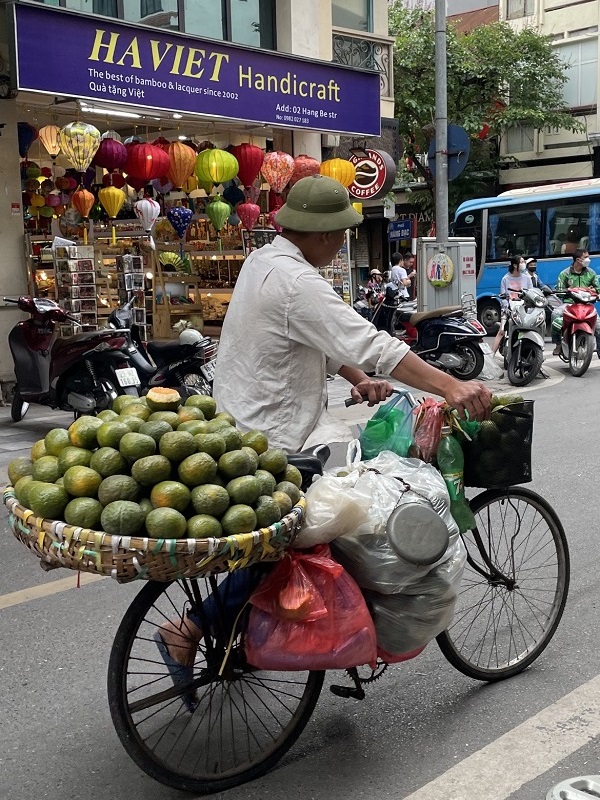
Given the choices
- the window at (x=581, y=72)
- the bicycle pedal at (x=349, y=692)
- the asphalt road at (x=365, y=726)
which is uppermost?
the window at (x=581, y=72)

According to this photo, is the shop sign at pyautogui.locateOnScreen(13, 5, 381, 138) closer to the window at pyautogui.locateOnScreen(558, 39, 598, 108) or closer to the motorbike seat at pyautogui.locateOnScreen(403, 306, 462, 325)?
the motorbike seat at pyautogui.locateOnScreen(403, 306, 462, 325)

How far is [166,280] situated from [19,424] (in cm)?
706

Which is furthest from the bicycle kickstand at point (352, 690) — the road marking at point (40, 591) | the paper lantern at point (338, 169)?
the paper lantern at point (338, 169)

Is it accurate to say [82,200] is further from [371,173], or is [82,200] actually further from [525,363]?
[525,363]

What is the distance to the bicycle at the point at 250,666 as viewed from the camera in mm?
2611

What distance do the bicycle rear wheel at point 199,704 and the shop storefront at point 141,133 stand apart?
738 centimetres

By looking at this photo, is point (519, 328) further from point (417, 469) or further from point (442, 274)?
point (417, 469)

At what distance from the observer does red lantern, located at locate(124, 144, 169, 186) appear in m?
10.1

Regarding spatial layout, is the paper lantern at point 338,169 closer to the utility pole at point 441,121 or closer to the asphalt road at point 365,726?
the utility pole at point 441,121

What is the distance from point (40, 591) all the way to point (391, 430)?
2.38 metres

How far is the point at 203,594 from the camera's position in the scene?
2918mm

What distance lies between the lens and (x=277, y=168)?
1158 centimetres

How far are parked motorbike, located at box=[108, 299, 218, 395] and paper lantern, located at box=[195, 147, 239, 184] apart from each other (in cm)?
263

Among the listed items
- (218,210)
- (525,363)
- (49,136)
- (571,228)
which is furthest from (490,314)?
(49,136)
